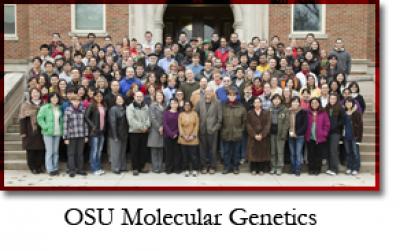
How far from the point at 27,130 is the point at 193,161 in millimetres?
3304

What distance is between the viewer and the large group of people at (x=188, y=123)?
10734mm

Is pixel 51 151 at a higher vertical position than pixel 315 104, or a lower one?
lower

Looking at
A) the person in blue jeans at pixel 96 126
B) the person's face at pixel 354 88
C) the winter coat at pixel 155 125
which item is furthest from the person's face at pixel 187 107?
the person's face at pixel 354 88

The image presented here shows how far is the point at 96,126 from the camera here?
1073 centimetres

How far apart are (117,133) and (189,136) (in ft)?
4.62

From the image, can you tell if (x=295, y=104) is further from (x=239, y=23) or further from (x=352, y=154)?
(x=239, y=23)

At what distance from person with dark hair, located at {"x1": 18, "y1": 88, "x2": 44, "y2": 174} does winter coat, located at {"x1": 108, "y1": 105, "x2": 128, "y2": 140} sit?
1396 millimetres

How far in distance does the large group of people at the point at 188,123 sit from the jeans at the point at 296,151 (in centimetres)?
2

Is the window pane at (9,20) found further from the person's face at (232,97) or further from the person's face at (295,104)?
the person's face at (295,104)

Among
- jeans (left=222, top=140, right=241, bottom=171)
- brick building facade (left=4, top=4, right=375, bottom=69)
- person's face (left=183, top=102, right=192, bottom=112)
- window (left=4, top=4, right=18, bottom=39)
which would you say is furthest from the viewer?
window (left=4, top=4, right=18, bottom=39)

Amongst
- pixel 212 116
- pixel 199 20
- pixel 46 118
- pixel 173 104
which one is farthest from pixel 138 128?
pixel 199 20

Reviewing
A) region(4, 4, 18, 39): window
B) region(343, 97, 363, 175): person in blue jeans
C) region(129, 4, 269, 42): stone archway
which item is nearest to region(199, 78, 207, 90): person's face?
region(343, 97, 363, 175): person in blue jeans

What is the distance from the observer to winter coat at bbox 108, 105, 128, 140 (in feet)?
35.3

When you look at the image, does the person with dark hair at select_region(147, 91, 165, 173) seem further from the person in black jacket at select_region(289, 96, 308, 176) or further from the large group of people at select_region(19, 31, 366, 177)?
the person in black jacket at select_region(289, 96, 308, 176)
